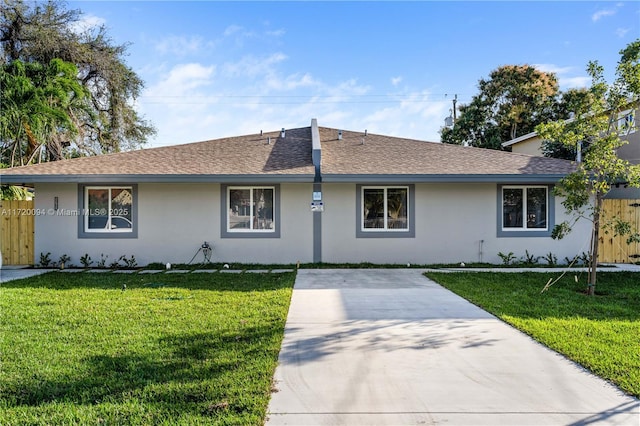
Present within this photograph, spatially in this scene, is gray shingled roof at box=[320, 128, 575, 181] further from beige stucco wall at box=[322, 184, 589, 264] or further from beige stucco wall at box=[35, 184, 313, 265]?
beige stucco wall at box=[35, 184, 313, 265]

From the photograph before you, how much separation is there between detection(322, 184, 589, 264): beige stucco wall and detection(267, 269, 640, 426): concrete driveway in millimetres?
4774

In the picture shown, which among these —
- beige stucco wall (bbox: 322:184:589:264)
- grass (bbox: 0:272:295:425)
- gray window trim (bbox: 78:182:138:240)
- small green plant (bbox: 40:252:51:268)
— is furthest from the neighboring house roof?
grass (bbox: 0:272:295:425)

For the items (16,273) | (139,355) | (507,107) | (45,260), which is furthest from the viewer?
(507,107)

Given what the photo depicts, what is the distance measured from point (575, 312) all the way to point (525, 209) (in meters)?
5.69

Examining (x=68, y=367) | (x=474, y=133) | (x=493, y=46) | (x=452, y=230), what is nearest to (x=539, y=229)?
(x=452, y=230)

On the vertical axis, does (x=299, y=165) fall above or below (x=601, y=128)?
below

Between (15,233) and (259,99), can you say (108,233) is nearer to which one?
(15,233)

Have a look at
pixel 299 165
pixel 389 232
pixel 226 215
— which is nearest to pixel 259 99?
pixel 299 165

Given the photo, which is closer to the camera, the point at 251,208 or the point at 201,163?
the point at 251,208

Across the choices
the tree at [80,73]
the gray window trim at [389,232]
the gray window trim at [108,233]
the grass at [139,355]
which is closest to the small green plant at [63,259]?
the gray window trim at [108,233]

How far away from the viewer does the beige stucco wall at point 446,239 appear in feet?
35.5

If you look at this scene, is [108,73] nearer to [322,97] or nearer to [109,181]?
[322,97]

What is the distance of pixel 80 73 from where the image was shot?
20141 millimetres

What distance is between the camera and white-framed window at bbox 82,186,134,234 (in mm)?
10719
